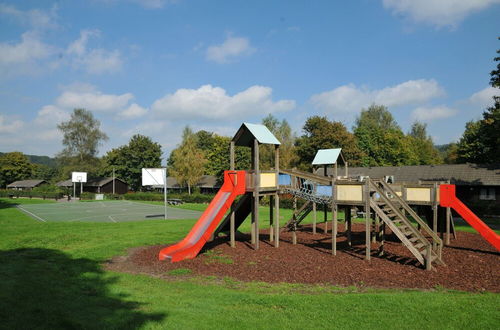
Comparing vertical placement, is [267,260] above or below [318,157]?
below

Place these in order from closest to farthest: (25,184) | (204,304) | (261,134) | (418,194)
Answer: (204,304)
(261,134)
(418,194)
(25,184)

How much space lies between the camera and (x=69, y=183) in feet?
292

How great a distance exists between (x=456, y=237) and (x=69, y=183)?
88446 mm

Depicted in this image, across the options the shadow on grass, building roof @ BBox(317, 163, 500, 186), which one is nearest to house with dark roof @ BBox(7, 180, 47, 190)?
building roof @ BBox(317, 163, 500, 186)

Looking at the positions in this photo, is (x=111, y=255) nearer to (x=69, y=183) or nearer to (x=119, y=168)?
(x=119, y=168)

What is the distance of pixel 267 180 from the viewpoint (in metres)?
17.3

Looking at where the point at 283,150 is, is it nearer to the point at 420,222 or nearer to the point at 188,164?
the point at 188,164

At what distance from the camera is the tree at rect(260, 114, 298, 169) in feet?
184

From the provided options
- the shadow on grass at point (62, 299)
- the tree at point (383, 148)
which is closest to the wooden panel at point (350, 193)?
the shadow on grass at point (62, 299)

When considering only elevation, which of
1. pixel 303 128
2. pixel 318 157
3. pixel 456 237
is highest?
pixel 303 128

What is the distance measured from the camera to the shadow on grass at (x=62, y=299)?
7.09 metres

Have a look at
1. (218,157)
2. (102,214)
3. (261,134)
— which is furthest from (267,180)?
(218,157)

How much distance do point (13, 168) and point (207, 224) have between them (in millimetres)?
110908

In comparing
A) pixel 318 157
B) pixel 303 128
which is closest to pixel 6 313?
pixel 318 157
